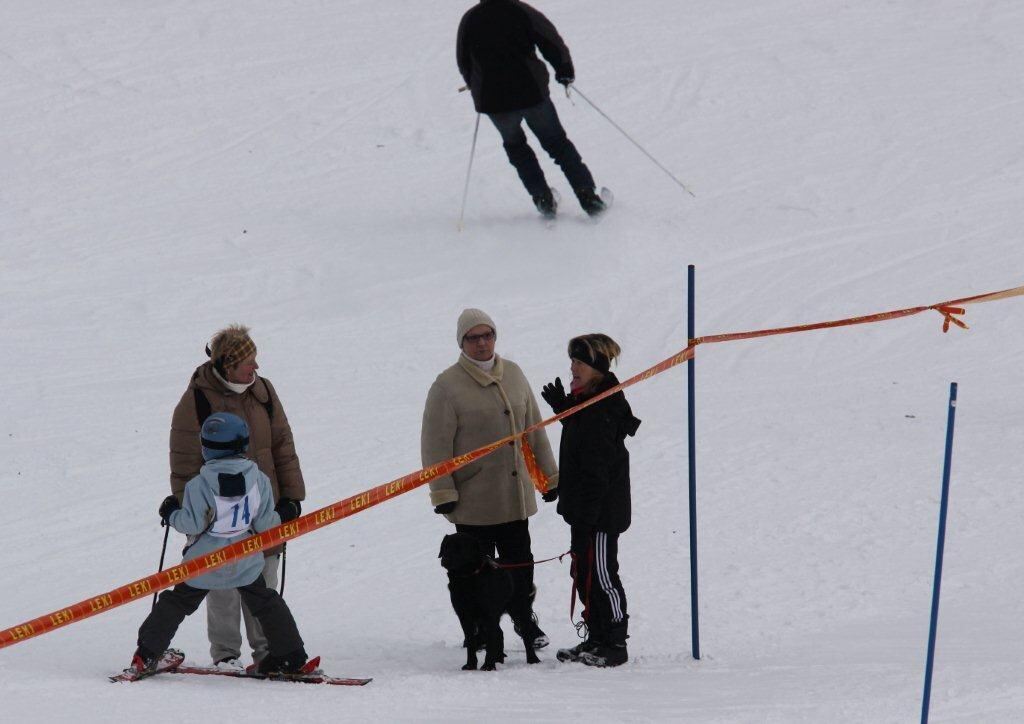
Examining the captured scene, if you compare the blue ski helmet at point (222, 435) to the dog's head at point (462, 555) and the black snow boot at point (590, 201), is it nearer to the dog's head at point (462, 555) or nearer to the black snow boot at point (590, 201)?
the dog's head at point (462, 555)

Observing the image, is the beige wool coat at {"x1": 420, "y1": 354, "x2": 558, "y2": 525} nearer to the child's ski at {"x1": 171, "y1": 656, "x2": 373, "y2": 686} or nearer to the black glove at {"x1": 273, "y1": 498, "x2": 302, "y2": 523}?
the black glove at {"x1": 273, "y1": 498, "x2": 302, "y2": 523}

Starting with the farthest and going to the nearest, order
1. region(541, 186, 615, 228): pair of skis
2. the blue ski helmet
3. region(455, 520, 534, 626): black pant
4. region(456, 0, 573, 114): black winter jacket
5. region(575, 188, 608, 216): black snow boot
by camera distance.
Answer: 1. region(541, 186, 615, 228): pair of skis
2. region(575, 188, 608, 216): black snow boot
3. region(456, 0, 573, 114): black winter jacket
4. region(455, 520, 534, 626): black pant
5. the blue ski helmet

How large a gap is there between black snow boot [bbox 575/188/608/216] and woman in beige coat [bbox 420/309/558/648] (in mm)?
5594

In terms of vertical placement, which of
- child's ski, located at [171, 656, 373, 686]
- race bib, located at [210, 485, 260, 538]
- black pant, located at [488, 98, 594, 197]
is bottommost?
child's ski, located at [171, 656, 373, 686]

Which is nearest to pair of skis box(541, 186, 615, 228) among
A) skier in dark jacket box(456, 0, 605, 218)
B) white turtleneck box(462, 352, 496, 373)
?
skier in dark jacket box(456, 0, 605, 218)

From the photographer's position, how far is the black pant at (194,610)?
5.12m

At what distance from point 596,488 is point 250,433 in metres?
1.36

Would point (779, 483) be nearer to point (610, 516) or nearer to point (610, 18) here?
point (610, 516)

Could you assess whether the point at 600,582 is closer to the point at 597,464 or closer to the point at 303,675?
the point at 597,464

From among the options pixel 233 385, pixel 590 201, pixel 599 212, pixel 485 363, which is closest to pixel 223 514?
pixel 233 385

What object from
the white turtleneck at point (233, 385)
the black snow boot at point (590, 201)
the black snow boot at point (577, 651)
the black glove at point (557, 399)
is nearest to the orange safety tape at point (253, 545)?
the black glove at point (557, 399)

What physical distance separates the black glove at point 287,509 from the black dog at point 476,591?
60 centimetres

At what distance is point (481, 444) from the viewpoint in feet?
18.3

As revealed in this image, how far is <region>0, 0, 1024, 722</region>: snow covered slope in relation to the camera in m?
5.68
